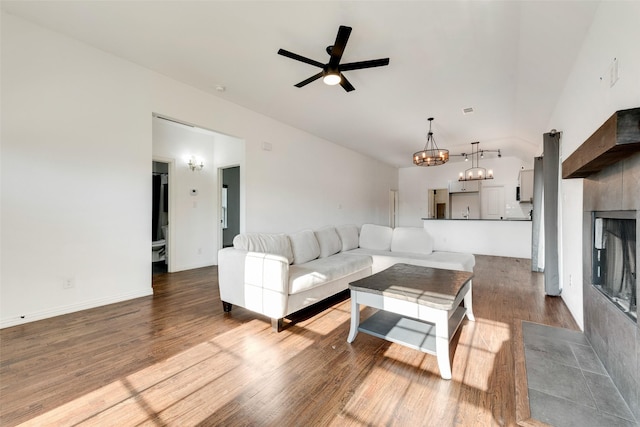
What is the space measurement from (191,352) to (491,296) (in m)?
3.57

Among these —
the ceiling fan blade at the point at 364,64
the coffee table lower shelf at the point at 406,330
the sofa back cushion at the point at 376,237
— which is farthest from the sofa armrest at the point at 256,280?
the sofa back cushion at the point at 376,237

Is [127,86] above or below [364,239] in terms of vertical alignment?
above

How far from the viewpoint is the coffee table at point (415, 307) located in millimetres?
1853

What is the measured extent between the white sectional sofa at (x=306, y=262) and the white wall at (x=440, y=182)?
511 centimetres

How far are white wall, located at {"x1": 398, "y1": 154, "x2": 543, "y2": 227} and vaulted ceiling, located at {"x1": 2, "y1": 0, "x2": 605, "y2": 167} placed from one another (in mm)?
4390

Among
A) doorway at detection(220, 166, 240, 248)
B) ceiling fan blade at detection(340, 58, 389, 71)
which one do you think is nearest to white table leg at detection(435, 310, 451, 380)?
ceiling fan blade at detection(340, 58, 389, 71)

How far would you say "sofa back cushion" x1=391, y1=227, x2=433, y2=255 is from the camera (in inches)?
169

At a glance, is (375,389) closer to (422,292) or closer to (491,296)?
(422,292)

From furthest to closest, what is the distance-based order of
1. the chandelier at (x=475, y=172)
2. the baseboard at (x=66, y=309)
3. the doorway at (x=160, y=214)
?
the chandelier at (x=475, y=172), the doorway at (x=160, y=214), the baseboard at (x=66, y=309)

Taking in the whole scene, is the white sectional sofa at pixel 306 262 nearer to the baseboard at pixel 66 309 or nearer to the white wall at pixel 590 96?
the white wall at pixel 590 96

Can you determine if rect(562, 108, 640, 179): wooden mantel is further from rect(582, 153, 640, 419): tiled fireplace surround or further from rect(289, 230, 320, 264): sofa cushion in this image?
rect(289, 230, 320, 264): sofa cushion

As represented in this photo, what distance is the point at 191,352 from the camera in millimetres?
2145

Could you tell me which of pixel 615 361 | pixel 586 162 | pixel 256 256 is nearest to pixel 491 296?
pixel 615 361

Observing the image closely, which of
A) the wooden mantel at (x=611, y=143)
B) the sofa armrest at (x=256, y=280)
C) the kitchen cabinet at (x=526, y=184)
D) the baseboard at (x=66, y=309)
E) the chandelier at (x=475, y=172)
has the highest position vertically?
the chandelier at (x=475, y=172)
